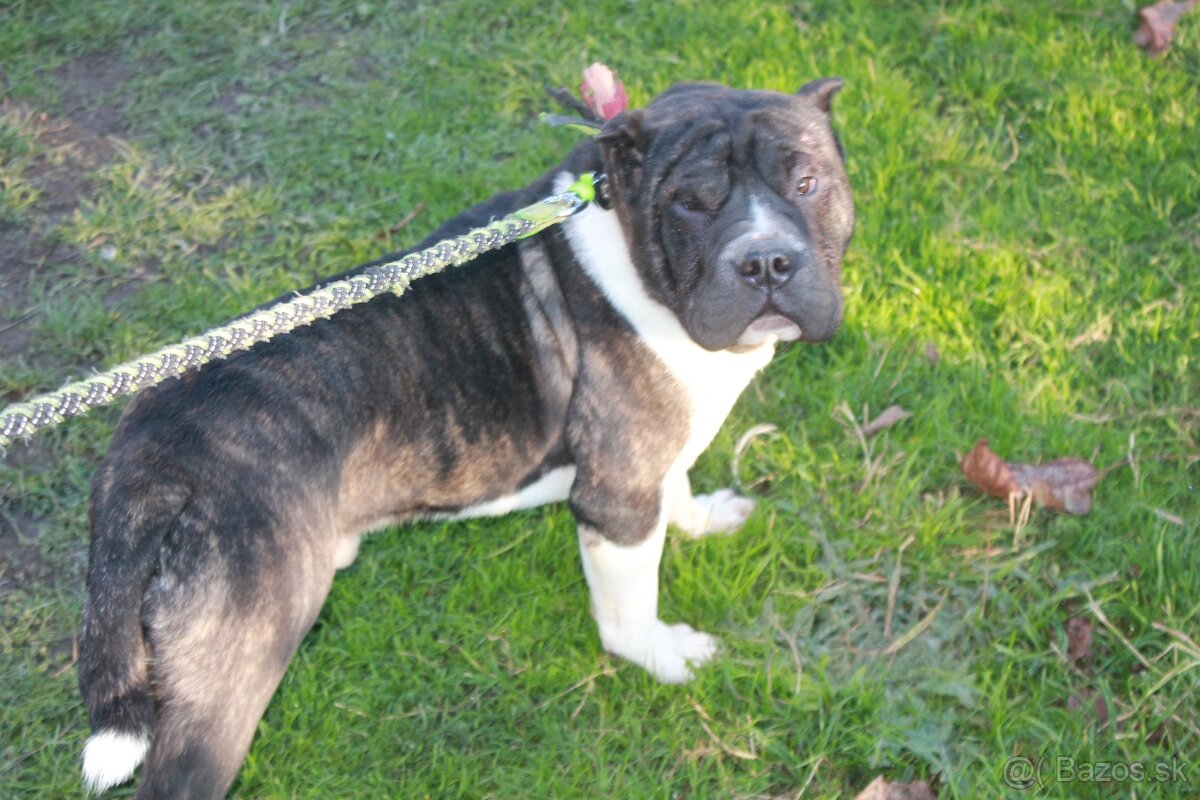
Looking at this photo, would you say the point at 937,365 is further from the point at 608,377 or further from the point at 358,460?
the point at 358,460

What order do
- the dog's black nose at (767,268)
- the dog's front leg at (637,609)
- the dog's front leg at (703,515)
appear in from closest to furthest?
the dog's black nose at (767,268) < the dog's front leg at (637,609) < the dog's front leg at (703,515)

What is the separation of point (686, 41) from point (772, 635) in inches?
126

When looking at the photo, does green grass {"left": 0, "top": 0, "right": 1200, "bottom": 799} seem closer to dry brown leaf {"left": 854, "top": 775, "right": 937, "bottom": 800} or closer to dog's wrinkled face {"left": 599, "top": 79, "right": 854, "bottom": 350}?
dry brown leaf {"left": 854, "top": 775, "right": 937, "bottom": 800}

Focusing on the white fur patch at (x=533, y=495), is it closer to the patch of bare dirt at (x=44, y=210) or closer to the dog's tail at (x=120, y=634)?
the dog's tail at (x=120, y=634)

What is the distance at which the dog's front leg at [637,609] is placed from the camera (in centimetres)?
349

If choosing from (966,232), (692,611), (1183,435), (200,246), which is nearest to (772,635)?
(692,611)

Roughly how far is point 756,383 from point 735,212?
1.52 metres

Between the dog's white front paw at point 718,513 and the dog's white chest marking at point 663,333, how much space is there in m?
0.63

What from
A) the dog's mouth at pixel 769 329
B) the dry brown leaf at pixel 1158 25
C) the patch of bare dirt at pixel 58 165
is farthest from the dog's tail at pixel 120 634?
the dry brown leaf at pixel 1158 25

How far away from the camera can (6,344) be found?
471 centimetres

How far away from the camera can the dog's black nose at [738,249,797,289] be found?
3.01 m

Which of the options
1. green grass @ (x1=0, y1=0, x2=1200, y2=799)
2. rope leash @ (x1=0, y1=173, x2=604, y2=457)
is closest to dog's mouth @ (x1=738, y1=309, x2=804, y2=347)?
rope leash @ (x1=0, y1=173, x2=604, y2=457)

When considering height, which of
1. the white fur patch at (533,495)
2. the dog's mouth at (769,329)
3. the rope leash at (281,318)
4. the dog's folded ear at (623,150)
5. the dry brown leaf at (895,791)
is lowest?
the dry brown leaf at (895,791)

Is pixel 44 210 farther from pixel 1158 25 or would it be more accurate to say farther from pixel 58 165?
pixel 1158 25
